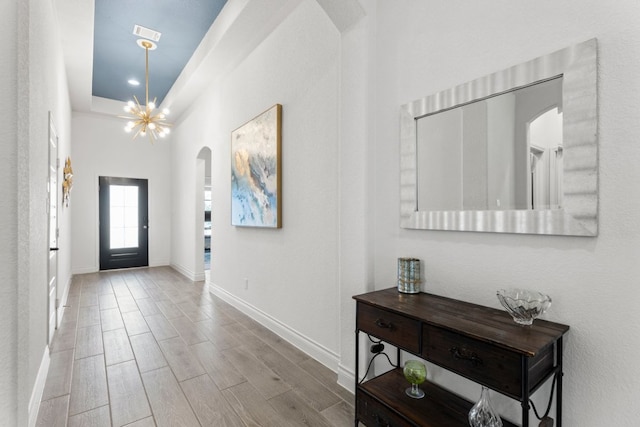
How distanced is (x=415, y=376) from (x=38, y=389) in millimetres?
2473

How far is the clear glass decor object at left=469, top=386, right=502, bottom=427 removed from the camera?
1.34 meters

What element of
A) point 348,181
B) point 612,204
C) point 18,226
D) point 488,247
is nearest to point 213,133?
point 348,181

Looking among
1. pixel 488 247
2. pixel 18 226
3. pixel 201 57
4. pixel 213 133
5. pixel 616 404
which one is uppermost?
pixel 201 57

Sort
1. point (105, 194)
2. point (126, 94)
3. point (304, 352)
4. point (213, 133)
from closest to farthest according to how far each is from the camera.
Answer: point (304, 352)
point (213, 133)
point (126, 94)
point (105, 194)

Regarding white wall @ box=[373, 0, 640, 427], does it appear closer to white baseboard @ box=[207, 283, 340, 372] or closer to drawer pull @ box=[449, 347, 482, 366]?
drawer pull @ box=[449, 347, 482, 366]

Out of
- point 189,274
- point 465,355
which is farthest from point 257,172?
point 189,274

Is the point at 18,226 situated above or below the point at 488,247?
above

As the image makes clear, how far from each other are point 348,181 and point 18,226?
183 centimetres

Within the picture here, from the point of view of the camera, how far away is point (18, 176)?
145 cm

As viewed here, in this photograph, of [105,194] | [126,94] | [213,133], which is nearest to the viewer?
[213,133]

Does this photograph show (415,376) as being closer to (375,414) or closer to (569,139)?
(375,414)

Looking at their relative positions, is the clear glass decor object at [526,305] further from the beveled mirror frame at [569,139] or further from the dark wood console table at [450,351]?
the beveled mirror frame at [569,139]

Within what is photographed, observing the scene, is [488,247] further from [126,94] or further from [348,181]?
[126,94]

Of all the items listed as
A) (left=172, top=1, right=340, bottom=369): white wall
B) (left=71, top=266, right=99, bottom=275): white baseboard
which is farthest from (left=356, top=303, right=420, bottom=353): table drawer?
A: (left=71, top=266, right=99, bottom=275): white baseboard
